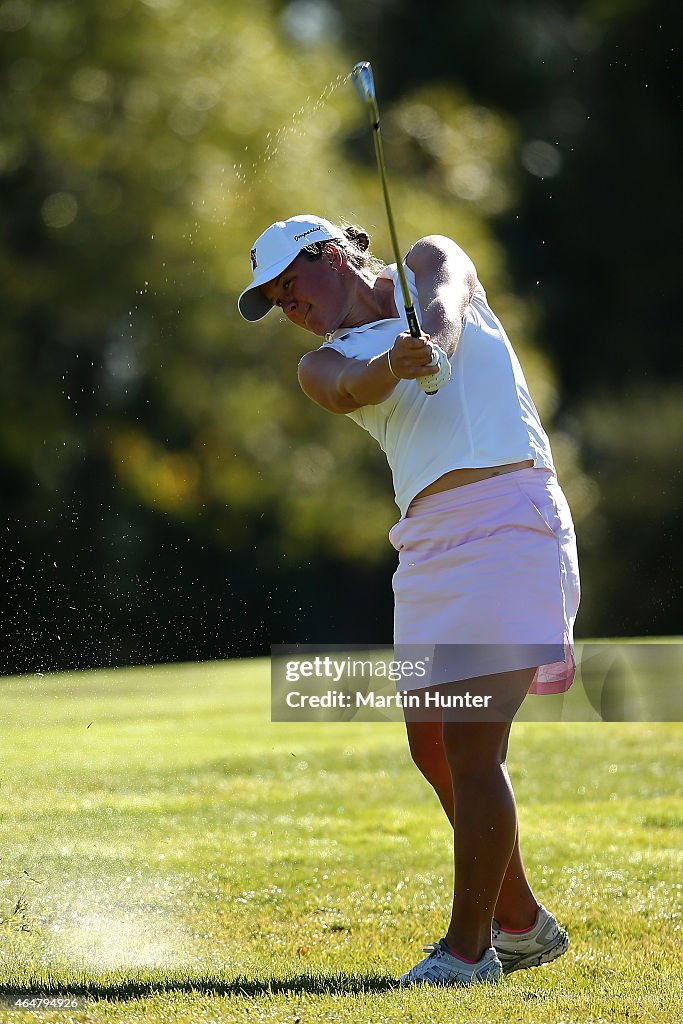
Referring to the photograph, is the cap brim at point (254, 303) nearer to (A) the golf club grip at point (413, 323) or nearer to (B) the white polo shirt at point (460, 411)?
(B) the white polo shirt at point (460, 411)

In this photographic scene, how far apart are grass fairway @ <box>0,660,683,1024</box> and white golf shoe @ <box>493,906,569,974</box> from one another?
0.04m

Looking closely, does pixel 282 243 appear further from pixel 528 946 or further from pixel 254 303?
pixel 528 946

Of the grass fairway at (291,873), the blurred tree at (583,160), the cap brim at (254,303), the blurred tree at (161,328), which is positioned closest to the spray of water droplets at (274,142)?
the blurred tree at (161,328)

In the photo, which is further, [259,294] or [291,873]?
[291,873]

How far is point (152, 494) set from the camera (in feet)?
45.3

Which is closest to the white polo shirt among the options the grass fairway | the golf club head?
the golf club head

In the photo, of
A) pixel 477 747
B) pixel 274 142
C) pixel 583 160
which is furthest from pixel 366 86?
pixel 583 160

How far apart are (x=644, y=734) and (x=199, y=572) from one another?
27.7 feet

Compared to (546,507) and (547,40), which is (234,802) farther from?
(547,40)

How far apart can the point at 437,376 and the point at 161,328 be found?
38.7ft

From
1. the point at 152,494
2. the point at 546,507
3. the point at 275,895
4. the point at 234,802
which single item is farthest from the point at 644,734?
the point at 152,494

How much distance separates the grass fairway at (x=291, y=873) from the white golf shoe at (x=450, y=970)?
0.17 feet

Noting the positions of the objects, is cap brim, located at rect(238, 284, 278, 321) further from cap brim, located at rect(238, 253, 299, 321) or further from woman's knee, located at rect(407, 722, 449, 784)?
woman's knee, located at rect(407, 722, 449, 784)

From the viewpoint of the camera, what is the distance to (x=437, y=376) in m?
2.63
